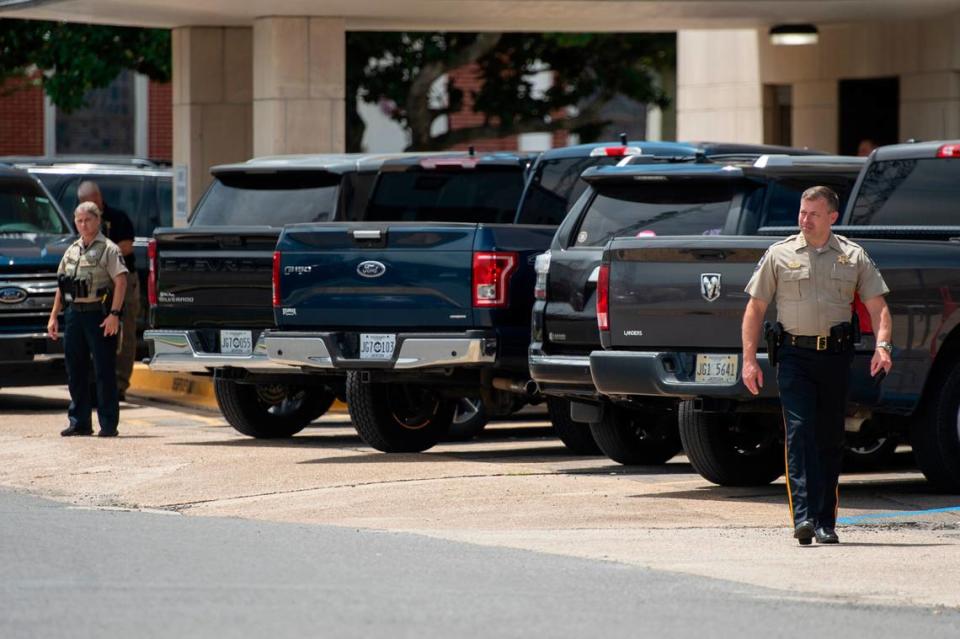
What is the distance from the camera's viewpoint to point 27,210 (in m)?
19.3

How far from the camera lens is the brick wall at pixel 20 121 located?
3866cm

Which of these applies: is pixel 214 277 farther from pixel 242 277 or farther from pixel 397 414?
pixel 397 414

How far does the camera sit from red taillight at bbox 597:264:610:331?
12102mm

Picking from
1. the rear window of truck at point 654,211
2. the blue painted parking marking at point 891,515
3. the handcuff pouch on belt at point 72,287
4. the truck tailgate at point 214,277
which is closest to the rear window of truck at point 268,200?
the truck tailgate at point 214,277

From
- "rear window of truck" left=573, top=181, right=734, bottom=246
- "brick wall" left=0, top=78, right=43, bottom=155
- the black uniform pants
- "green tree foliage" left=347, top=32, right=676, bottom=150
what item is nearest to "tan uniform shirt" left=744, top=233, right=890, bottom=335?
the black uniform pants

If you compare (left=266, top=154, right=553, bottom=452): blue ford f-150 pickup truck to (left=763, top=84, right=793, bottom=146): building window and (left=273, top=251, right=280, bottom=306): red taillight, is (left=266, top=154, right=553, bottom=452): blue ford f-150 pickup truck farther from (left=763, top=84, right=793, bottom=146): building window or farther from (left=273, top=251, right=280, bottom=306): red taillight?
(left=763, top=84, right=793, bottom=146): building window

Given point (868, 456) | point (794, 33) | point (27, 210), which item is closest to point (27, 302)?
point (27, 210)

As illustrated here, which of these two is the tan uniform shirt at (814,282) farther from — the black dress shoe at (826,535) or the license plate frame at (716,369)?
the license plate frame at (716,369)

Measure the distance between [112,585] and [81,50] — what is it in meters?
22.2

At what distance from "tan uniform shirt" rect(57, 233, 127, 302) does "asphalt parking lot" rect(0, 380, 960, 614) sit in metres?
1.18

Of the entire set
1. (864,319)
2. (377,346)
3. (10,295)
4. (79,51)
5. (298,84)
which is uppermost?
(79,51)

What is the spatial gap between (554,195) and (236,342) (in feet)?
8.27

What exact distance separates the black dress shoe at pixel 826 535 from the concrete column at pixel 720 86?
16.3m

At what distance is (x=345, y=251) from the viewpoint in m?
14.1
